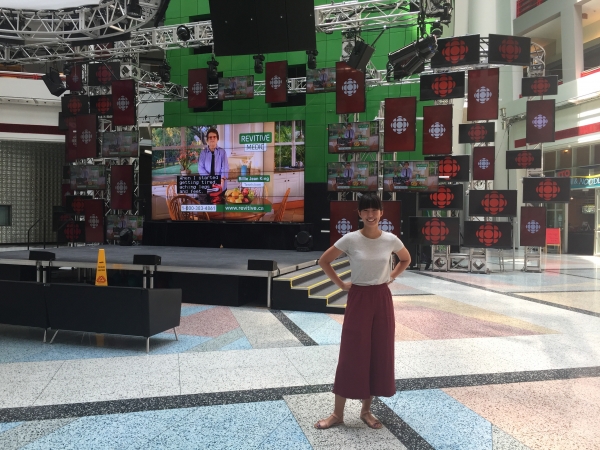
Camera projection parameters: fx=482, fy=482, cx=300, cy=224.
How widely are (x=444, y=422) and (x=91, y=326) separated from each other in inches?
150

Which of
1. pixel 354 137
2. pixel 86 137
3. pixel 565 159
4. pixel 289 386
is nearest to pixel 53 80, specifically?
pixel 86 137

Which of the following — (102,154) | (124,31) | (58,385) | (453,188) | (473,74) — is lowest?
(58,385)

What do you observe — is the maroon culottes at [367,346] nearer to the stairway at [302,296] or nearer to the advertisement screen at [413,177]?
the stairway at [302,296]

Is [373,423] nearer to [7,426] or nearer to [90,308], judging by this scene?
[7,426]

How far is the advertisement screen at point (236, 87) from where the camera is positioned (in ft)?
43.7

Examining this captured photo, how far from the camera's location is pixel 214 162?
1496cm

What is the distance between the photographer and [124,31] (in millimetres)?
10969

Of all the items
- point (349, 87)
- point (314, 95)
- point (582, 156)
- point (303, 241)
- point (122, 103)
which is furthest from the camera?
point (582, 156)

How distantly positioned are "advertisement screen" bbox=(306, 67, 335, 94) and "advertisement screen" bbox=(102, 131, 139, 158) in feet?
17.6

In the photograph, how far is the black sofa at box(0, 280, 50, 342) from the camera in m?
5.40

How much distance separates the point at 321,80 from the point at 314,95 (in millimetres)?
3366

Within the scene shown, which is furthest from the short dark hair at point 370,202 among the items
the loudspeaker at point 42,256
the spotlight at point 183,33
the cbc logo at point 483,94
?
the spotlight at point 183,33

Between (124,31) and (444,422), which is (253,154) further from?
(444,422)

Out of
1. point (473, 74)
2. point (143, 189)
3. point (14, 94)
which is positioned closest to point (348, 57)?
point (473, 74)
